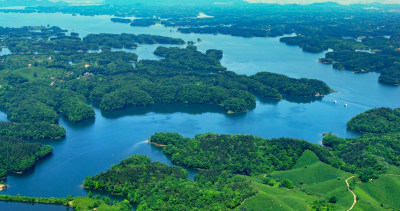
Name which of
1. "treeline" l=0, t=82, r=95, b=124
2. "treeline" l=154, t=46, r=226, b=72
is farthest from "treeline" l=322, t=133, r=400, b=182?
"treeline" l=154, t=46, r=226, b=72

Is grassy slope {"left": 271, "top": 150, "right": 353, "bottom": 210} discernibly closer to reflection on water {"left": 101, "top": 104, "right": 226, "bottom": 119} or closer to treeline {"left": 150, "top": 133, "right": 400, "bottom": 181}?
treeline {"left": 150, "top": 133, "right": 400, "bottom": 181}

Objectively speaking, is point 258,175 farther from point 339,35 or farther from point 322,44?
point 339,35

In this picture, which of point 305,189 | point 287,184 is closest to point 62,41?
point 287,184

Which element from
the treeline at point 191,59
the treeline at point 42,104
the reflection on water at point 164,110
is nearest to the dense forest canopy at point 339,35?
the treeline at point 191,59

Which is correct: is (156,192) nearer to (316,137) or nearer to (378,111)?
(316,137)

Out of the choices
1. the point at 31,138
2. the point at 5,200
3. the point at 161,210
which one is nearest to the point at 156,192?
the point at 161,210

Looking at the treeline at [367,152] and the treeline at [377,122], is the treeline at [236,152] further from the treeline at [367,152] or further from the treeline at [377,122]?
the treeline at [377,122]
